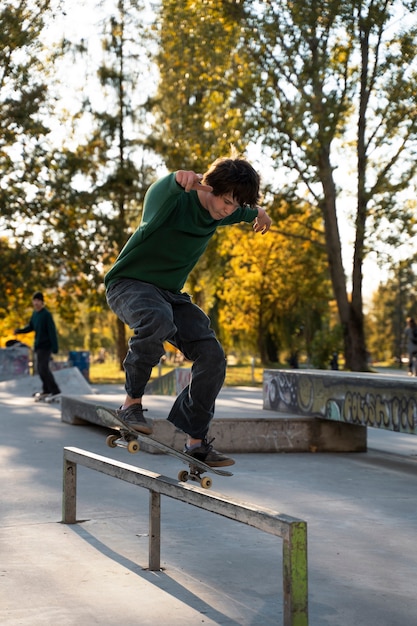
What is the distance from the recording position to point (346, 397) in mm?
10203

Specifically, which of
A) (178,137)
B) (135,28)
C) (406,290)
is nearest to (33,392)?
(178,137)

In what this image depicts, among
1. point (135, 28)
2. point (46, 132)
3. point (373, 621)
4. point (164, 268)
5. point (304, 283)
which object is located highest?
point (135, 28)

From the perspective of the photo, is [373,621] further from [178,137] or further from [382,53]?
[178,137]

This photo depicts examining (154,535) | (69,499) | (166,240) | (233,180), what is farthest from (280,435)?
(233,180)

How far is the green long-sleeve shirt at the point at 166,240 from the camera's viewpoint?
489 cm

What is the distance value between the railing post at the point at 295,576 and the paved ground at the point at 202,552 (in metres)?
0.27

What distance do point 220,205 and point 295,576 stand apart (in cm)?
202

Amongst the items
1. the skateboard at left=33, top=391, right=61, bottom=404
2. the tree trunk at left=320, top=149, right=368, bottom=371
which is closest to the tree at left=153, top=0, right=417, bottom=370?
the tree trunk at left=320, top=149, right=368, bottom=371

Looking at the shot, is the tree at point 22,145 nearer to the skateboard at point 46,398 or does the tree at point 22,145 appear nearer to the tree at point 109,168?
the tree at point 109,168

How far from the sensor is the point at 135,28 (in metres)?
33.9

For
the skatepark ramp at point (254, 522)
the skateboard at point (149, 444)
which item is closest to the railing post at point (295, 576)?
the skatepark ramp at point (254, 522)

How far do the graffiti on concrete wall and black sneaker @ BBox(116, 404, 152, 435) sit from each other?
14.7 feet

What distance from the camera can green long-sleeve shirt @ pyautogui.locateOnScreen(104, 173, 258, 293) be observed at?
4895 millimetres

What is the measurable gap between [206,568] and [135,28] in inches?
1229
